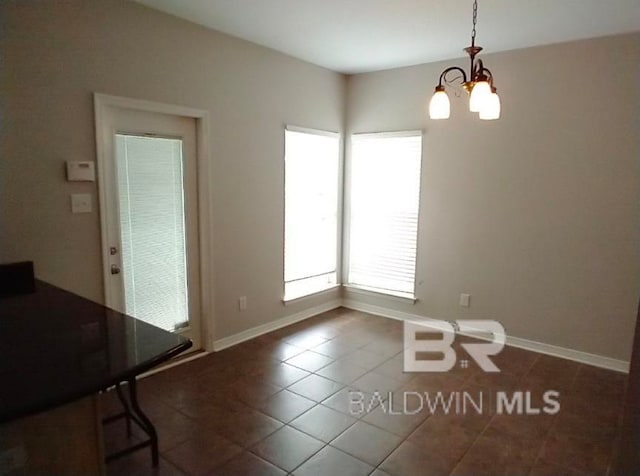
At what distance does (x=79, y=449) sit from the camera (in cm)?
147

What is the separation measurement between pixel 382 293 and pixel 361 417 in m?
2.17

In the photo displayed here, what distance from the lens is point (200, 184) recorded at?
3475 mm

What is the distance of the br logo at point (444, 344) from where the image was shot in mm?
3482

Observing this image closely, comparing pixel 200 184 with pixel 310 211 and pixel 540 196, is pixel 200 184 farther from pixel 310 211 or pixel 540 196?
pixel 540 196

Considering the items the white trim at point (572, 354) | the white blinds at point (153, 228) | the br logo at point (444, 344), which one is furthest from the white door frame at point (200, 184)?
the white trim at point (572, 354)

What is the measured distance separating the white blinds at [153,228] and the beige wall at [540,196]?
2438 millimetres

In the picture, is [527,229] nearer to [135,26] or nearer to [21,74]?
[135,26]

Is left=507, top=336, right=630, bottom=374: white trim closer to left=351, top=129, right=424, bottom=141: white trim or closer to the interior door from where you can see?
left=351, top=129, right=424, bottom=141: white trim

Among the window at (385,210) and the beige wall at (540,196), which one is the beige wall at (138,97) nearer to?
the window at (385,210)

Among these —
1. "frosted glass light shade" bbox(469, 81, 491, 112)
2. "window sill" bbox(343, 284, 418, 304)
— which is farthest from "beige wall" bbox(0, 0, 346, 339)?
"frosted glass light shade" bbox(469, 81, 491, 112)

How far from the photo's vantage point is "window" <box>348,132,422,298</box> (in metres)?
4.44

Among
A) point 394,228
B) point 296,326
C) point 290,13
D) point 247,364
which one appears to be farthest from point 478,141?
point 247,364

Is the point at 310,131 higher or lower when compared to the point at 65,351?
higher

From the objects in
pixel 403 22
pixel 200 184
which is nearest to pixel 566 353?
pixel 403 22
